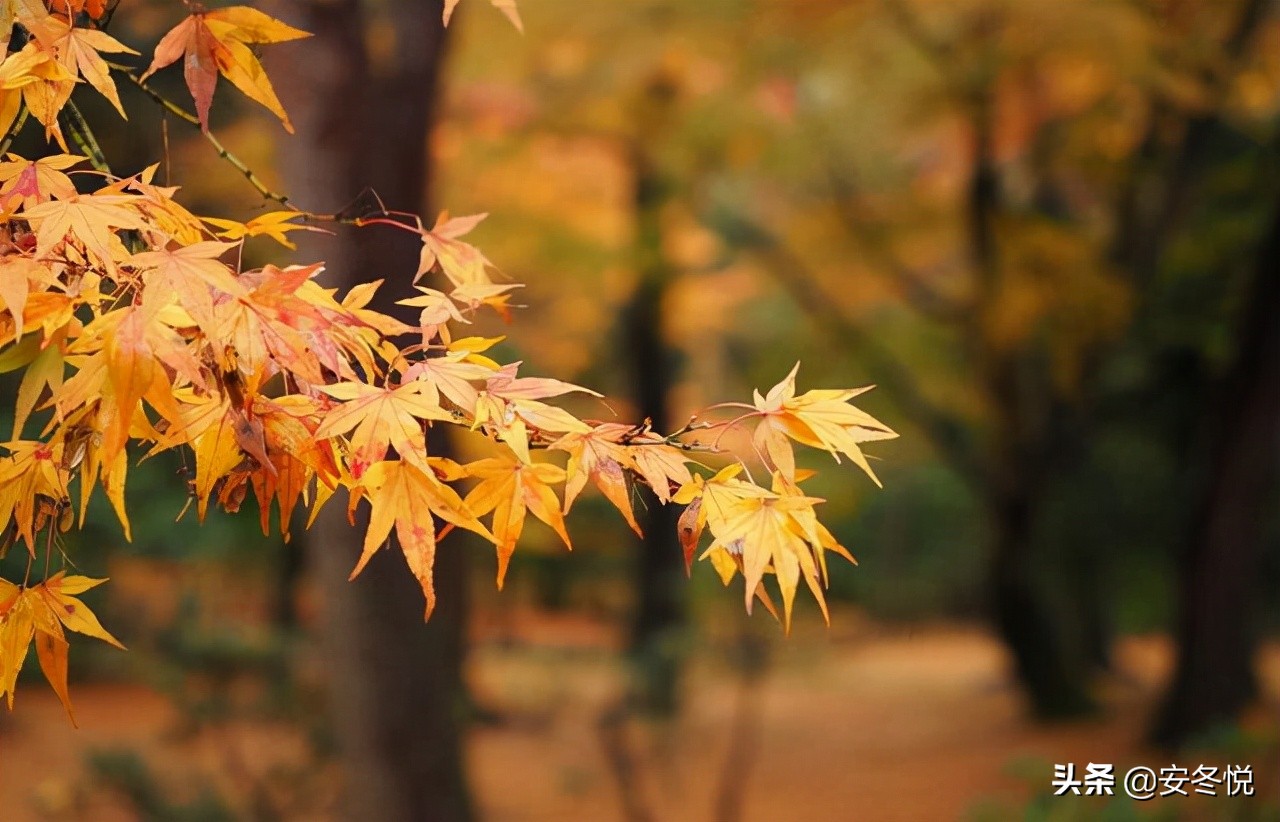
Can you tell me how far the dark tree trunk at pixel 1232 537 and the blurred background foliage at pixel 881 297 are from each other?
23mm

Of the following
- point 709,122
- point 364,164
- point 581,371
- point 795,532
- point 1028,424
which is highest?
point 709,122

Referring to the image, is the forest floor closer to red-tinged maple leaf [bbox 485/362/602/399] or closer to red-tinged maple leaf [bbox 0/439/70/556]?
red-tinged maple leaf [bbox 0/439/70/556]

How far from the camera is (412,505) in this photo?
1118 mm

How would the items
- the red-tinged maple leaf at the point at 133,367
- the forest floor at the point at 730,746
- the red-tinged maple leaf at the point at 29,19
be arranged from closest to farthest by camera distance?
the red-tinged maple leaf at the point at 133,367
the red-tinged maple leaf at the point at 29,19
the forest floor at the point at 730,746

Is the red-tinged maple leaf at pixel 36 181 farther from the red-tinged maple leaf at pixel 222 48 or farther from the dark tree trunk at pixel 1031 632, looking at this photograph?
the dark tree trunk at pixel 1031 632

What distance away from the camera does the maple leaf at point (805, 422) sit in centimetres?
120

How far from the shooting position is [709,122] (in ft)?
25.0

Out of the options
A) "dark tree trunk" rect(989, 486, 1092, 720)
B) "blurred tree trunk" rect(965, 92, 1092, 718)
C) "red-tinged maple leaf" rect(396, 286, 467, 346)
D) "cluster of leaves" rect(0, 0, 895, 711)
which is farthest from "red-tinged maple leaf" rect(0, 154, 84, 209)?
"dark tree trunk" rect(989, 486, 1092, 720)

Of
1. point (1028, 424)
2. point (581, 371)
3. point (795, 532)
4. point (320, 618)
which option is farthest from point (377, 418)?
point (581, 371)

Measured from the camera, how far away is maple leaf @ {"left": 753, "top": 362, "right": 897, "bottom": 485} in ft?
3.94

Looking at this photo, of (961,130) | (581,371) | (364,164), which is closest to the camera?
(364,164)

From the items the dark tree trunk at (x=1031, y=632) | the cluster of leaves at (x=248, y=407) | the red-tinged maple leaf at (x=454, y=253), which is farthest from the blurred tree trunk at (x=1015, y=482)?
the cluster of leaves at (x=248, y=407)

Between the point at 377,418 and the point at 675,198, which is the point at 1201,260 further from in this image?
the point at 377,418

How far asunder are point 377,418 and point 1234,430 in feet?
21.8
